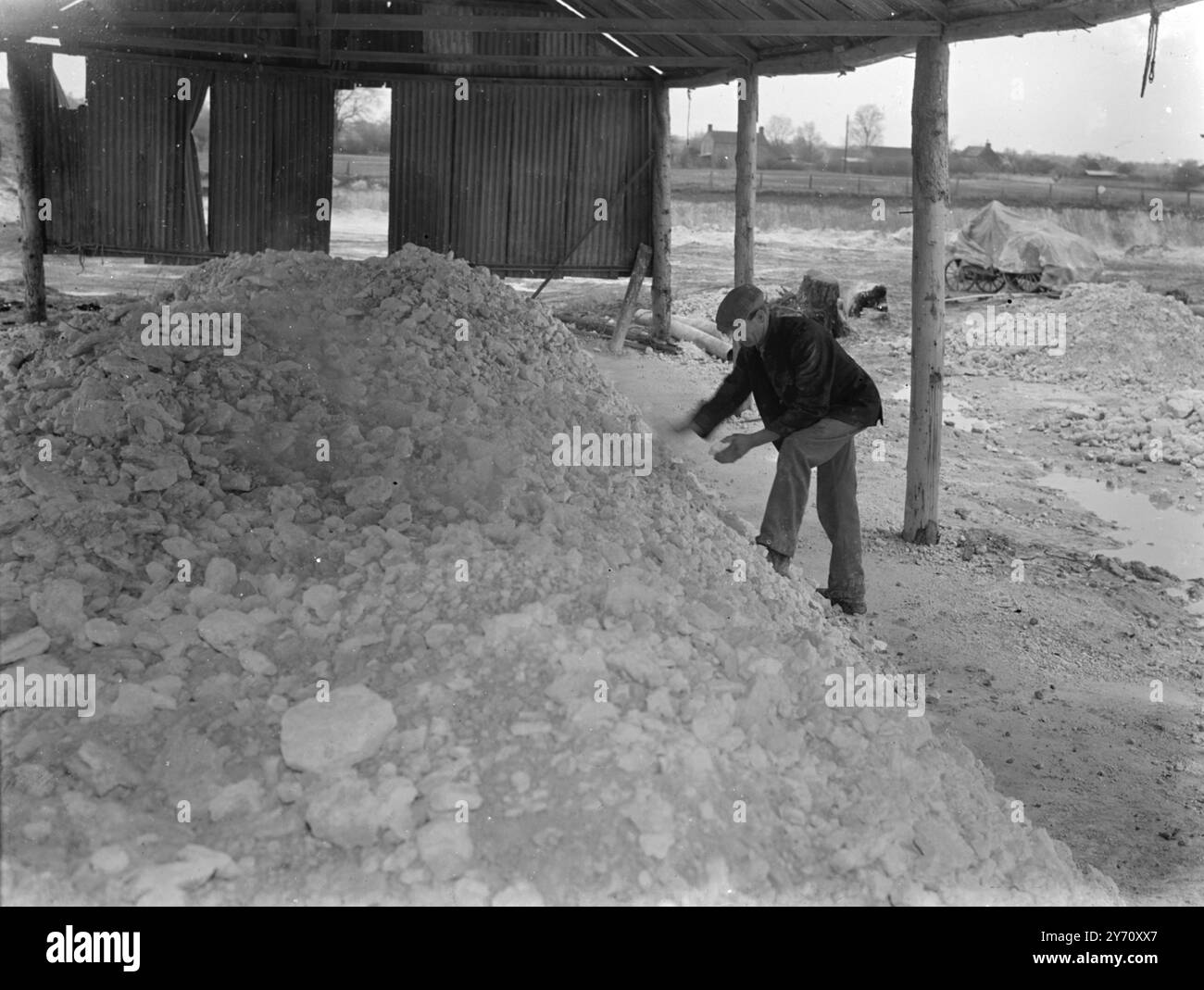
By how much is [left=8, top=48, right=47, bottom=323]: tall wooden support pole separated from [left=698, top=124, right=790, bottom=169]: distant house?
2761cm

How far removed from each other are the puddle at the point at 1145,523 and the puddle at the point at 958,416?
1.55 metres

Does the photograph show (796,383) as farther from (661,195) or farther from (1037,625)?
(661,195)

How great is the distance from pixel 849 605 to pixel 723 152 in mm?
36251

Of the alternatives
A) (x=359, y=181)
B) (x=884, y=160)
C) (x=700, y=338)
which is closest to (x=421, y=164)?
(x=700, y=338)

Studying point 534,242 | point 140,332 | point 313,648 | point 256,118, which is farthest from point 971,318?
point 313,648

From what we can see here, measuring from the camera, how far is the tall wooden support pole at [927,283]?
7605 mm

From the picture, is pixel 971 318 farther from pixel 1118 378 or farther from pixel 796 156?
pixel 796 156

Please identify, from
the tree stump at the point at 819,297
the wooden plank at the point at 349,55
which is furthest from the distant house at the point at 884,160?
the wooden plank at the point at 349,55

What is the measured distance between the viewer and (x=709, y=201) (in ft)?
95.2

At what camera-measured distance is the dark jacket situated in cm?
586

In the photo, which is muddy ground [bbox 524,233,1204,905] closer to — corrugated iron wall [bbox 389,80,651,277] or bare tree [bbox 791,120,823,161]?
corrugated iron wall [bbox 389,80,651,277]

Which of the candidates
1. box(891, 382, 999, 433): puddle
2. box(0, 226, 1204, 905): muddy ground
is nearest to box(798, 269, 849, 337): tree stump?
box(891, 382, 999, 433): puddle

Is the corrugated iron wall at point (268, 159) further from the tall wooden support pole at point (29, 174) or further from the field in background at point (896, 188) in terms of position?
the field in background at point (896, 188)

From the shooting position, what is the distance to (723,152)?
40.5 m
